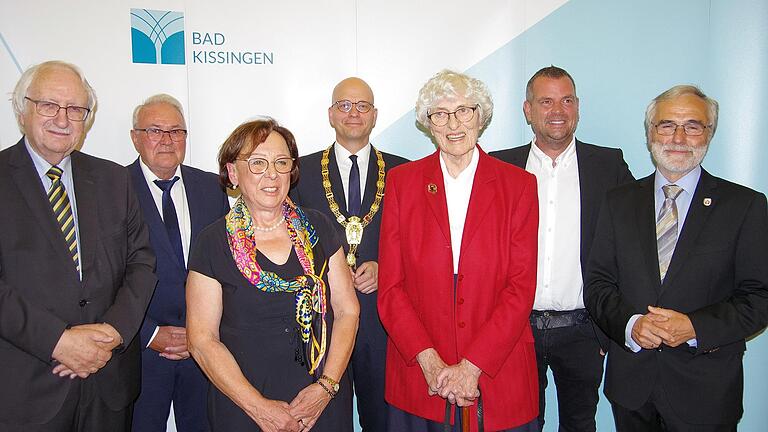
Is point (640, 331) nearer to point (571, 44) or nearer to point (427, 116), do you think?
point (427, 116)

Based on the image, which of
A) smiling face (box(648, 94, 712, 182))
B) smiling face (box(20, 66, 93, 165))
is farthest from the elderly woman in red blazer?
smiling face (box(20, 66, 93, 165))

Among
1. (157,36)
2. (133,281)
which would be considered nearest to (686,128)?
(133,281)

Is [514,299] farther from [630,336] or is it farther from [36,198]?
[36,198]

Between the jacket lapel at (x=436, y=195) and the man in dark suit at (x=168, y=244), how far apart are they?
4.71 ft

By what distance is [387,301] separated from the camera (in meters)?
2.76

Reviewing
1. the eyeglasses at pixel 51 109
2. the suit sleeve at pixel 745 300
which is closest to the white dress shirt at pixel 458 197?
the suit sleeve at pixel 745 300

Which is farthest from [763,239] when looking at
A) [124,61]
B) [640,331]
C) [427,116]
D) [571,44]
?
[124,61]

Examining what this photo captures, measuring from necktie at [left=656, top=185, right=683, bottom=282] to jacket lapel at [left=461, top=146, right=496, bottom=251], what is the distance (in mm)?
841

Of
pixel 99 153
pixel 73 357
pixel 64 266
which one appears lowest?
pixel 73 357

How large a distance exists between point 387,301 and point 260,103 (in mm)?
2191

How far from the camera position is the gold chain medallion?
Result: 3.38m

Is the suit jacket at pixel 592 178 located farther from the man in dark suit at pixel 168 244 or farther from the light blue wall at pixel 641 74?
the man in dark suit at pixel 168 244

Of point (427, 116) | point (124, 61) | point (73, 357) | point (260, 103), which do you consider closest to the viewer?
point (73, 357)

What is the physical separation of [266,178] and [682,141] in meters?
1.94
